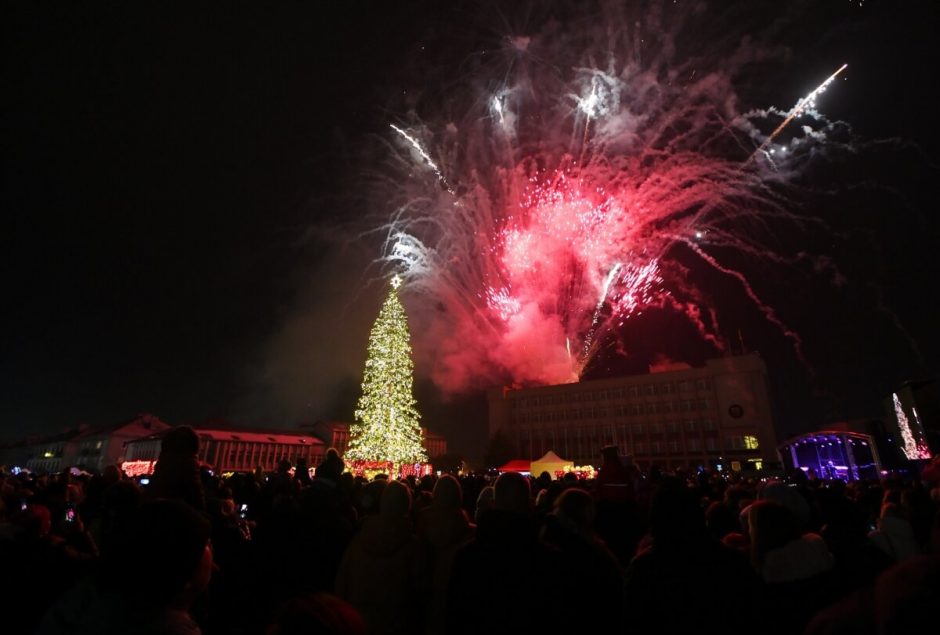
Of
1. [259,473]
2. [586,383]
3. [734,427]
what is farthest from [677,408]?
[259,473]

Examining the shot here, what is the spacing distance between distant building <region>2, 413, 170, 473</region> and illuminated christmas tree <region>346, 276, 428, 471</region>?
75049mm

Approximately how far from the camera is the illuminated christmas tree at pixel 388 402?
27.7 m

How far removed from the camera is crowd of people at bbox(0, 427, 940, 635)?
1.70 meters

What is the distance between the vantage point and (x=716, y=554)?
2676mm

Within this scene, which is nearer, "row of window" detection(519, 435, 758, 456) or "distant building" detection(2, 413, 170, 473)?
"row of window" detection(519, 435, 758, 456)

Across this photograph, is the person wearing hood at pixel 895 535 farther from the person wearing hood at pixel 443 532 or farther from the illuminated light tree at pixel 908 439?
the illuminated light tree at pixel 908 439

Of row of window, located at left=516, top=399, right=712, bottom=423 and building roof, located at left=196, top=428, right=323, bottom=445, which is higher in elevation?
row of window, located at left=516, top=399, right=712, bottom=423

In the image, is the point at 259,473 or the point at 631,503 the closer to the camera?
the point at 631,503

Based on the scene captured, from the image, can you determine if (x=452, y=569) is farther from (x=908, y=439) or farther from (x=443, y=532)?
(x=908, y=439)

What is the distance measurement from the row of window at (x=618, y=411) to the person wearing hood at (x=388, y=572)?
66.9 m

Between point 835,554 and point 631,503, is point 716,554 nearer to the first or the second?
point 835,554

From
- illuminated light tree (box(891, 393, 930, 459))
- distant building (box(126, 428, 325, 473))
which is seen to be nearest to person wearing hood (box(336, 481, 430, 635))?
illuminated light tree (box(891, 393, 930, 459))

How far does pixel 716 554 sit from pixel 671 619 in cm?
44

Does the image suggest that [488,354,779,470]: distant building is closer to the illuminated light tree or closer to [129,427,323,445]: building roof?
the illuminated light tree
